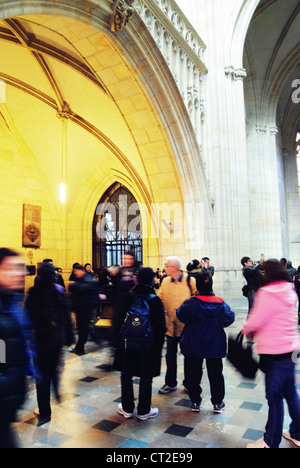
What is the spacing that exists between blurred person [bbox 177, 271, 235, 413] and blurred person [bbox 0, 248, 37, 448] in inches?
62.5

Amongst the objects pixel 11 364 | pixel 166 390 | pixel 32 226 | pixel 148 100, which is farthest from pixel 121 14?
pixel 32 226

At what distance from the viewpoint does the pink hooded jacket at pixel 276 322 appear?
2514 mm

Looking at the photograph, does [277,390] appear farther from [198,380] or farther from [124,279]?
[124,279]

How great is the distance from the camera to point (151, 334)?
10.4 feet

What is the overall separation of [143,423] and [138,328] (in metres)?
0.80

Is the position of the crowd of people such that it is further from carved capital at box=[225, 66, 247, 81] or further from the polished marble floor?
carved capital at box=[225, 66, 247, 81]

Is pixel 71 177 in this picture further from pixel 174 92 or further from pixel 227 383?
pixel 227 383

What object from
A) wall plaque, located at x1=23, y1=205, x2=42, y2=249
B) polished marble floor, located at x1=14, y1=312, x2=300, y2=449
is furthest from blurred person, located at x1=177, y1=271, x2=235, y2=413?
wall plaque, located at x1=23, y1=205, x2=42, y2=249

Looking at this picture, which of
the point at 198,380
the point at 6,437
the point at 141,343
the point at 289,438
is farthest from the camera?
the point at 198,380

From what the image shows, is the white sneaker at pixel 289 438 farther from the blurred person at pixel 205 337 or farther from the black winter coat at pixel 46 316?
the black winter coat at pixel 46 316

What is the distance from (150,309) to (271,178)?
47.2 ft

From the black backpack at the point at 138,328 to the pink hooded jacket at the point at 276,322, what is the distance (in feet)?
3.00

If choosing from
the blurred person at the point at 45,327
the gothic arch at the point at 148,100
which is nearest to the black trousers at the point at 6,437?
the blurred person at the point at 45,327
